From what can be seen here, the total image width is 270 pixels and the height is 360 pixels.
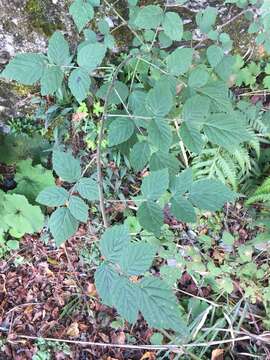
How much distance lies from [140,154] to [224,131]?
0.28 meters

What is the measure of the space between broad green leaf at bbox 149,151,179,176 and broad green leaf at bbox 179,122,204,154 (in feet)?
0.41

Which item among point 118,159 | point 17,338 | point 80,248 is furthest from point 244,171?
point 17,338

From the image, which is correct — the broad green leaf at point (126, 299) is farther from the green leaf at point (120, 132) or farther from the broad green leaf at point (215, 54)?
the broad green leaf at point (215, 54)

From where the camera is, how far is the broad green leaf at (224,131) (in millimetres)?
1296

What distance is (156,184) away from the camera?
1218 mm

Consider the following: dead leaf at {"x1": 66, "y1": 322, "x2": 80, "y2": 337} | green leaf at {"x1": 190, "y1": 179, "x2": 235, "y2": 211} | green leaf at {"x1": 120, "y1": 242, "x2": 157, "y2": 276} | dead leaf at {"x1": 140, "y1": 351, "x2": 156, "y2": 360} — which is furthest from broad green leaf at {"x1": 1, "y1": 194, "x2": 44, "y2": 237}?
green leaf at {"x1": 120, "y1": 242, "x2": 157, "y2": 276}

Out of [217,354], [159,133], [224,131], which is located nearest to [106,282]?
[159,133]

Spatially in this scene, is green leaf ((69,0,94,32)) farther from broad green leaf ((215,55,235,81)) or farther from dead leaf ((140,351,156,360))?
dead leaf ((140,351,156,360))

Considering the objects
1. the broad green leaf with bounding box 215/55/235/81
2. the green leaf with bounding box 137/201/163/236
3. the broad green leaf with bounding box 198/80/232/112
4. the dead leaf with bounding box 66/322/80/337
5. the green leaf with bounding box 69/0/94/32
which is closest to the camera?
the green leaf with bounding box 137/201/163/236

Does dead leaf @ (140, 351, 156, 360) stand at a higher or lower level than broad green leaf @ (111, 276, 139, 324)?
lower

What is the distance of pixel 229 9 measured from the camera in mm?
2660

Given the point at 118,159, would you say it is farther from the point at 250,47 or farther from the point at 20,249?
the point at 250,47

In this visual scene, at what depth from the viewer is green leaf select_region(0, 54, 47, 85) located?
4.31 ft

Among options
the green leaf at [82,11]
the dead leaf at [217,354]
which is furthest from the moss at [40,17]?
the dead leaf at [217,354]
